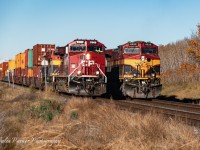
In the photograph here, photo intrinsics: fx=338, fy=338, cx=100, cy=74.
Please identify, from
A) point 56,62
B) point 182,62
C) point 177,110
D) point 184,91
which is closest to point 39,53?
point 56,62

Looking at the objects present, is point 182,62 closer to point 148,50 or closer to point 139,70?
point 148,50

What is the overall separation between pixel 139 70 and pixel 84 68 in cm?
346

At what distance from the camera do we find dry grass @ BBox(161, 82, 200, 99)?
27.2m

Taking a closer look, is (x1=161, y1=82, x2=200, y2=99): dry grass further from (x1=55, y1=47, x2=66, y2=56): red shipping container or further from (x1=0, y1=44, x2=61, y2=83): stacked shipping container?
(x1=0, y1=44, x2=61, y2=83): stacked shipping container

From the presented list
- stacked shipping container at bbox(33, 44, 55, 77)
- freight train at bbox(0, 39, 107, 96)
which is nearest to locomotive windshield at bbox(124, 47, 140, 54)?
freight train at bbox(0, 39, 107, 96)

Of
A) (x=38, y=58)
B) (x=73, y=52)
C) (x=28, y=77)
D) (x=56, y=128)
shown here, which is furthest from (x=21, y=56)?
(x=56, y=128)

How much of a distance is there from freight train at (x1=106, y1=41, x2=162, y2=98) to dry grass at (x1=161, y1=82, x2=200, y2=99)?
602 cm

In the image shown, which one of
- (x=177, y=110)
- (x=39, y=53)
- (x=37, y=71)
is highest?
(x=39, y=53)

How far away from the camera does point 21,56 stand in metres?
→ 45.0

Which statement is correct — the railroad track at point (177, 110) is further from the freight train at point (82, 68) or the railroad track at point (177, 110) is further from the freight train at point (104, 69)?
the freight train at point (82, 68)

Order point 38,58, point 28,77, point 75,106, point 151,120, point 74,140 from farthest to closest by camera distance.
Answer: point 28,77 → point 38,58 → point 75,106 → point 151,120 → point 74,140

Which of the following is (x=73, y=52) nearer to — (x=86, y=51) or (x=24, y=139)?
(x=86, y=51)

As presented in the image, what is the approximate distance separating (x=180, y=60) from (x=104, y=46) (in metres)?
23.0

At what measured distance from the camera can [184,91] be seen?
29.5m
